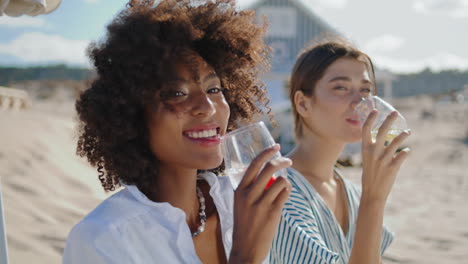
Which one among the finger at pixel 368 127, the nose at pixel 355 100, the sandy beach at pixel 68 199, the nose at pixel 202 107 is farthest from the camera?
the sandy beach at pixel 68 199

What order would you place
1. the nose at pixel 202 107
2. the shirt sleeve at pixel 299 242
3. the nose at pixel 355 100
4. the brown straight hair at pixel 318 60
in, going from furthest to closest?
the brown straight hair at pixel 318 60 < the nose at pixel 355 100 < the shirt sleeve at pixel 299 242 < the nose at pixel 202 107

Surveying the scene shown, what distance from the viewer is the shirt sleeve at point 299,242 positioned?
6.98ft

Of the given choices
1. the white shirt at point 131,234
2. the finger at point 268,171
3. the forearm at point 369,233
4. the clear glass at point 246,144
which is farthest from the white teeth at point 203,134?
→ the forearm at point 369,233

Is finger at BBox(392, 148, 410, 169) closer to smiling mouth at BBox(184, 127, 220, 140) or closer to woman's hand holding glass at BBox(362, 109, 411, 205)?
woman's hand holding glass at BBox(362, 109, 411, 205)

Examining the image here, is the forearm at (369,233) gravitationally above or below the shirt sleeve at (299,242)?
above

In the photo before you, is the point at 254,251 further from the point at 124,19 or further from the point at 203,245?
the point at 124,19

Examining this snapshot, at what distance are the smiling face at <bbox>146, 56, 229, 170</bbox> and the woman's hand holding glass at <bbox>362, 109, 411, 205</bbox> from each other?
0.63 meters

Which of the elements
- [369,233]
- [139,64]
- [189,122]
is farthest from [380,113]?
[139,64]

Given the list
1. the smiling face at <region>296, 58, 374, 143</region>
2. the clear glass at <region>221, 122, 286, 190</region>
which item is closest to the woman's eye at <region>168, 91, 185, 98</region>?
the clear glass at <region>221, 122, 286, 190</region>

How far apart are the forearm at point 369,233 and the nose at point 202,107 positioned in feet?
2.65

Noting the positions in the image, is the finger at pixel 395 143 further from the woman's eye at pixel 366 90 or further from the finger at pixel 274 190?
the woman's eye at pixel 366 90

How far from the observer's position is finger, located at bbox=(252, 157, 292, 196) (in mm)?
1293

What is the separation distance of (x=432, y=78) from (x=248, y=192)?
7147 centimetres

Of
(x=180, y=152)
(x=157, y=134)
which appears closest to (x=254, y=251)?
(x=180, y=152)
